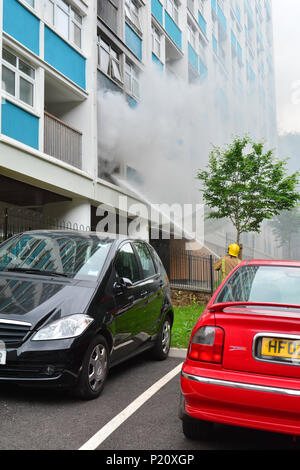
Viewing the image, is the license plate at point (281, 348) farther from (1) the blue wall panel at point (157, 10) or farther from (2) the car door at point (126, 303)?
(1) the blue wall panel at point (157, 10)

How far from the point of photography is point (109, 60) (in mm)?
16547

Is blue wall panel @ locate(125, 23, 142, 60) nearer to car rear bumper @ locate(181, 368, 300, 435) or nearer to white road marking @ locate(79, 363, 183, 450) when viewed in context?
white road marking @ locate(79, 363, 183, 450)

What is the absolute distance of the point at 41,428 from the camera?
3.47m

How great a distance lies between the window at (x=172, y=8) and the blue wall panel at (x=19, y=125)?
14430 millimetres

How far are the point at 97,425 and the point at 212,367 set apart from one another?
1169 mm

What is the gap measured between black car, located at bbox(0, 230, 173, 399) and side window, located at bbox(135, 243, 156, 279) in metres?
0.02

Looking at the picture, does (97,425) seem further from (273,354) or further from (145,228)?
(145,228)

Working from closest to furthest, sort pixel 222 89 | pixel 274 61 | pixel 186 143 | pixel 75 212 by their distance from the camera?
pixel 75 212 → pixel 186 143 → pixel 222 89 → pixel 274 61

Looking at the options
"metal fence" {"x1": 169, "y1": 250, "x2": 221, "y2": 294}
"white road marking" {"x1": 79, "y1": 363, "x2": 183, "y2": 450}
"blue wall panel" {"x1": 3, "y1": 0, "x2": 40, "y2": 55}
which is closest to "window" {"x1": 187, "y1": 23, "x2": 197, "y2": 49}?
"metal fence" {"x1": 169, "y1": 250, "x2": 221, "y2": 294}

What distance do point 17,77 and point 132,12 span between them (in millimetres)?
9484

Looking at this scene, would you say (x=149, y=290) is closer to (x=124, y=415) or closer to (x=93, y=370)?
(x=93, y=370)

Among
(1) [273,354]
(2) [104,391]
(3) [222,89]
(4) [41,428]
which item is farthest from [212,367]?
(3) [222,89]

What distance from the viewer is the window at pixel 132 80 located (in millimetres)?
17766

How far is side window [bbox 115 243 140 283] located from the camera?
5241 millimetres
